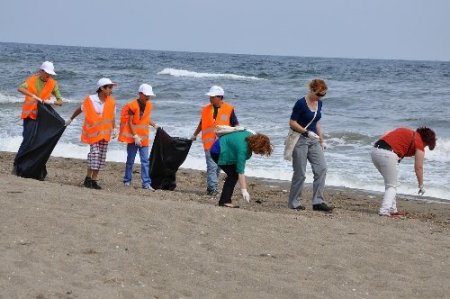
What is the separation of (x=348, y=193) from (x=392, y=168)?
283 centimetres

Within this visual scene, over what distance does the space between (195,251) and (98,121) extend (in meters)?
3.55

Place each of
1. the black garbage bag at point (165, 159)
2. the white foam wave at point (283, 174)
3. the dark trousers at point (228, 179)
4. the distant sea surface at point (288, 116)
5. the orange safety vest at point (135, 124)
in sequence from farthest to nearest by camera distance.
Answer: the distant sea surface at point (288, 116), the white foam wave at point (283, 174), the black garbage bag at point (165, 159), the orange safety vest at point (135, 124), the dark trousers at point (228, 179)

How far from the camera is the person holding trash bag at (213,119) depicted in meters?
10.7

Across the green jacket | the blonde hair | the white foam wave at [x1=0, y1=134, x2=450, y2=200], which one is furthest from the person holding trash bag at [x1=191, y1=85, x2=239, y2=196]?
the white foam wave at [x1=0, y1=134, x2=450, y2=200]

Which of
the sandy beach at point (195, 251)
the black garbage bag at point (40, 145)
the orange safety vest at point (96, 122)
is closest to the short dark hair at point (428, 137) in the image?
the sandy beach at point (195, 251)

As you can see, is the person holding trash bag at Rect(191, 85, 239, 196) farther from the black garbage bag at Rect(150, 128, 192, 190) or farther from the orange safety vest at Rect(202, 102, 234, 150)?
the black garbage bag at Rect(150, 128, 192, 190)

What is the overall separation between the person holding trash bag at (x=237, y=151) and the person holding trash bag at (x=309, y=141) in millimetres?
1067

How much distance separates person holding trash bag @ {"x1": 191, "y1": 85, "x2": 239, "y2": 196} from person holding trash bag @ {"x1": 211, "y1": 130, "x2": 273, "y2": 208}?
4.67ft

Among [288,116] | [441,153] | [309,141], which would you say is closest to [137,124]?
[309,141]

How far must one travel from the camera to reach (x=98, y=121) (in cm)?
1012

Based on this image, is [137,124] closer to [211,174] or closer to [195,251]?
[211,174]

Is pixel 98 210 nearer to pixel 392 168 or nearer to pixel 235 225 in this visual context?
pixel 235 225

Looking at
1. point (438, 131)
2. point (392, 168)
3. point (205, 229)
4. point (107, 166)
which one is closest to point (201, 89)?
point (438, 131)

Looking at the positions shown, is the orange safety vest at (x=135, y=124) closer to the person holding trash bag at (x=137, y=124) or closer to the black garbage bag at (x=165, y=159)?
the person holding trash bag at (x=137, y=124)
